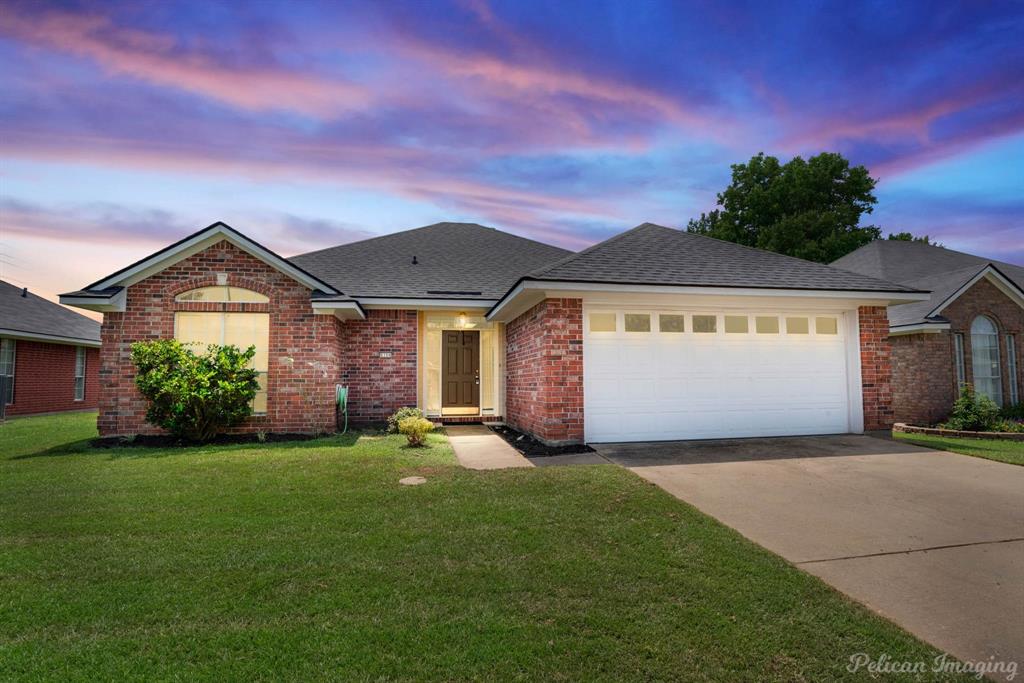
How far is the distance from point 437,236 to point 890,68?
40.9 feet

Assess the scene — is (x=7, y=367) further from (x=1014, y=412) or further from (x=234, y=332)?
(x=1014, y=412)

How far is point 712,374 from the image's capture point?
9.08 metres

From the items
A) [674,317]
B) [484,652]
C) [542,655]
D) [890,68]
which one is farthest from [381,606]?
[890,68]

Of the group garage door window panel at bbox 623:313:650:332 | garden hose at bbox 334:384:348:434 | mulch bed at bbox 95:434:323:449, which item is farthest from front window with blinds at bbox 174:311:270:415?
garage door window panel at bbox 623:313:650:332

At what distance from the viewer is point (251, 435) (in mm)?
9992

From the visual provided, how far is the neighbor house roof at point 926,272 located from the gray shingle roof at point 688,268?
4268mm

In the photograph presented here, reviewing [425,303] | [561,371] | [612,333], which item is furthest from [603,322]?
[425,303]

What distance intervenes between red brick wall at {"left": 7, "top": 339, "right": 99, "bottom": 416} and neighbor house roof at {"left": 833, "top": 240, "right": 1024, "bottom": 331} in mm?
27021

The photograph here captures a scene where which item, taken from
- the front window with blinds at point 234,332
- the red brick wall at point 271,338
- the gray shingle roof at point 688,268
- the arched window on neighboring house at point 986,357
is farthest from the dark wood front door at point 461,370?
the arched window on neighboring house at point 986,357

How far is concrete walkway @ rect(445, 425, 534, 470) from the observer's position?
23.5ft

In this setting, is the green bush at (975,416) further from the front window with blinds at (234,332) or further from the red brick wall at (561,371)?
the front window with blinds at (234,332)

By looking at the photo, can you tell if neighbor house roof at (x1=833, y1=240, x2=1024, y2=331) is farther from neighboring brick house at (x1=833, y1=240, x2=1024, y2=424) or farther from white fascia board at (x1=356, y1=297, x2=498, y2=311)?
white fascia board at (x1=356, y1=297, x2=498, y2=311)

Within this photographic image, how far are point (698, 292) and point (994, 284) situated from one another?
12.6 m

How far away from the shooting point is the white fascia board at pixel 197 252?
9.62 m
